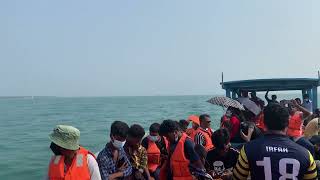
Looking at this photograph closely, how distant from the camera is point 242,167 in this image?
3.45 metres

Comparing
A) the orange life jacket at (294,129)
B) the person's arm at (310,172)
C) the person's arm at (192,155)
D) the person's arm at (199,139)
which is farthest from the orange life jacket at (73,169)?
the person's arm at (199,139)

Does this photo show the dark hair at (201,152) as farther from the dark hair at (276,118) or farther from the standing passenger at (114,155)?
the dark hair at (276,118)

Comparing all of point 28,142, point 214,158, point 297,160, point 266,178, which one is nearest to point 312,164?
point 297,160

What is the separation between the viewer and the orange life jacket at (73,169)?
3602mm

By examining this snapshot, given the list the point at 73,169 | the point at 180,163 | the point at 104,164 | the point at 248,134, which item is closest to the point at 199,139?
the point at 248,134

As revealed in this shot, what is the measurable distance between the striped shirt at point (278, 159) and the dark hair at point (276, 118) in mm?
76

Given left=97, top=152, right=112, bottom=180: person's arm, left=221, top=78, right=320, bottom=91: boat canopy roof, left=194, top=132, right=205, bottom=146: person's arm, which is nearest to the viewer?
left=97, top=152, right=112, bottom=180: person's arm

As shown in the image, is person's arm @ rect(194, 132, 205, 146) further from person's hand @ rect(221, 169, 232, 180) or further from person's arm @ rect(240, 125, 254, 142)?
person's hand @ rect(221, 169, 232, 180)

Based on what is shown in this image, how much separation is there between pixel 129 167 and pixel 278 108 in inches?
76.0

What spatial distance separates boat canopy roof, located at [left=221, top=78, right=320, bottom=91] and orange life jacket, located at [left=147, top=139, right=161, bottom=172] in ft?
18.5

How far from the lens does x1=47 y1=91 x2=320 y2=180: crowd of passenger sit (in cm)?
330

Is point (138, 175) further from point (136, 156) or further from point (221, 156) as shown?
point (221, 156)

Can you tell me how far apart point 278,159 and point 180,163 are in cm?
185

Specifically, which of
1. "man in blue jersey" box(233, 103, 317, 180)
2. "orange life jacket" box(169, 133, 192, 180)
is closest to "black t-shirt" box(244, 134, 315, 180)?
"man in blue jersey" box(233, 103, 317, 180)
